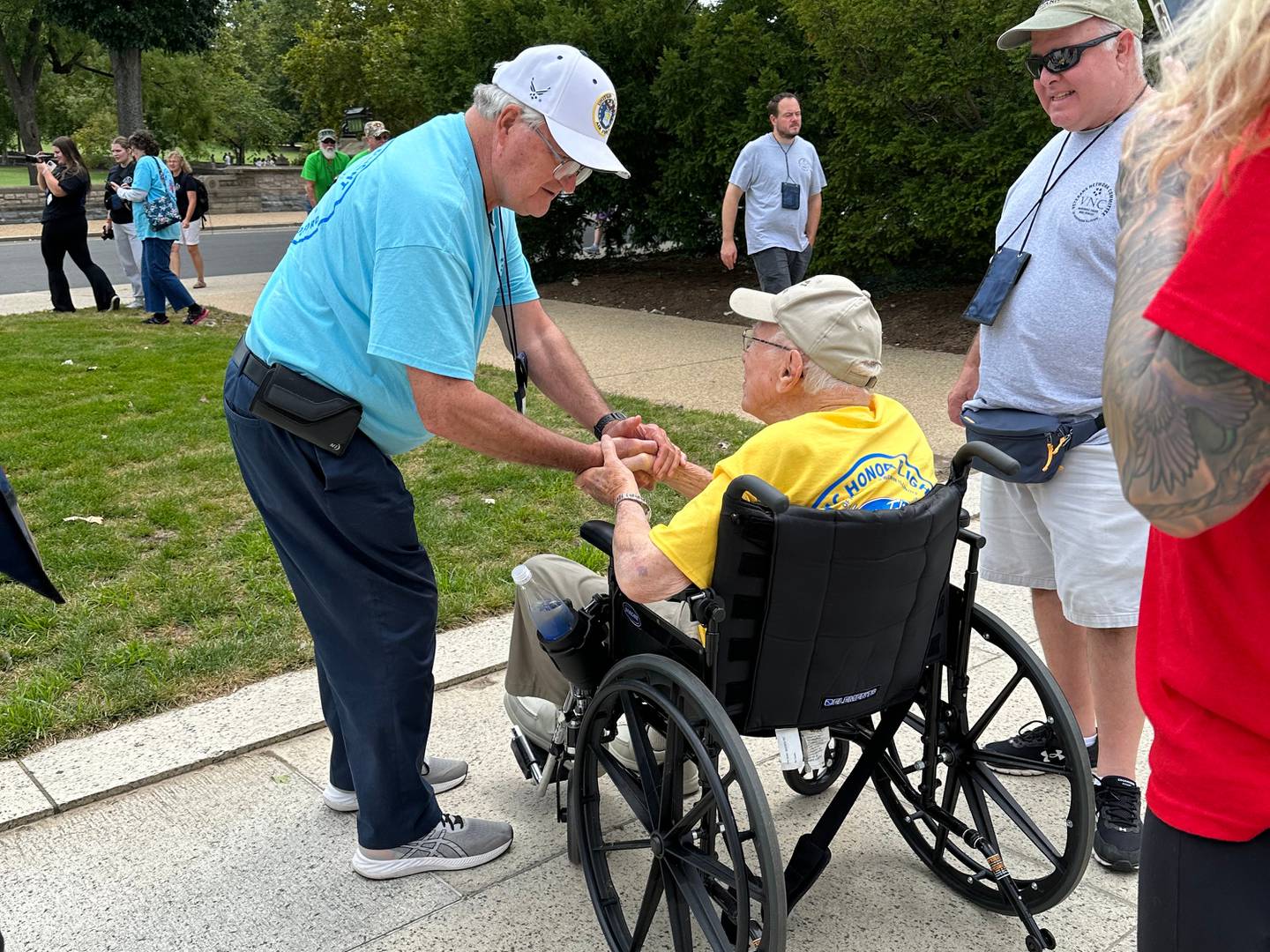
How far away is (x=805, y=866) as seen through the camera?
247cm

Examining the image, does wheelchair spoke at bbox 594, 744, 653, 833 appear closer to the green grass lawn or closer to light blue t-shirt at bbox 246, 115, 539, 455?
light blue t-shirt at bbox 246, 115, 539, 455

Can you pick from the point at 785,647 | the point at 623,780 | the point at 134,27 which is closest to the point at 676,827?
the point at 623,780

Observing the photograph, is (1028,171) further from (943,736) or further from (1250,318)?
(1250,318)

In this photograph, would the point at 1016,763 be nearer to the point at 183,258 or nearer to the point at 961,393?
the point at 961,393

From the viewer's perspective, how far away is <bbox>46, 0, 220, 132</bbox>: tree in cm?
2872

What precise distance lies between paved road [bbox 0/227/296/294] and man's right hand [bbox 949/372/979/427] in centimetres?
1392

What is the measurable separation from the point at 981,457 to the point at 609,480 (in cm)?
81

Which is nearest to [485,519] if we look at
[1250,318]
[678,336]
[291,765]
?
[291,765]

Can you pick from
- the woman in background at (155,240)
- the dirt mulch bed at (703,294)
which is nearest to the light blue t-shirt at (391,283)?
the dirt mulch bed at (703,294)

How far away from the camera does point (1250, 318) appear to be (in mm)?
979

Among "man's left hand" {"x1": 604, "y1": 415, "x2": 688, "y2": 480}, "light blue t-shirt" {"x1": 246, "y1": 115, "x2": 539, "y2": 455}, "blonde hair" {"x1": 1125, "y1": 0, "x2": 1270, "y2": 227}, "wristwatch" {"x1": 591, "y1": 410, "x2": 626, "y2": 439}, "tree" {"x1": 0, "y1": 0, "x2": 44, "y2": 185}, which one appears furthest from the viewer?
"tree" {"x1": 0, "y1": 0, "x2": 44, "y2": 185}

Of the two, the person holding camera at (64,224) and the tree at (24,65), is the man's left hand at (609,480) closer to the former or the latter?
the person holding camera at (64,224)

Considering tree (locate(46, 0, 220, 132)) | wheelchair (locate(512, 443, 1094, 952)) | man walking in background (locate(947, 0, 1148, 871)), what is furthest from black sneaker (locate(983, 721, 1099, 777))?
tree (locate(46, 0, 220, 132))

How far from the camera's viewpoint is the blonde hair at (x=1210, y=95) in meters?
0.97
